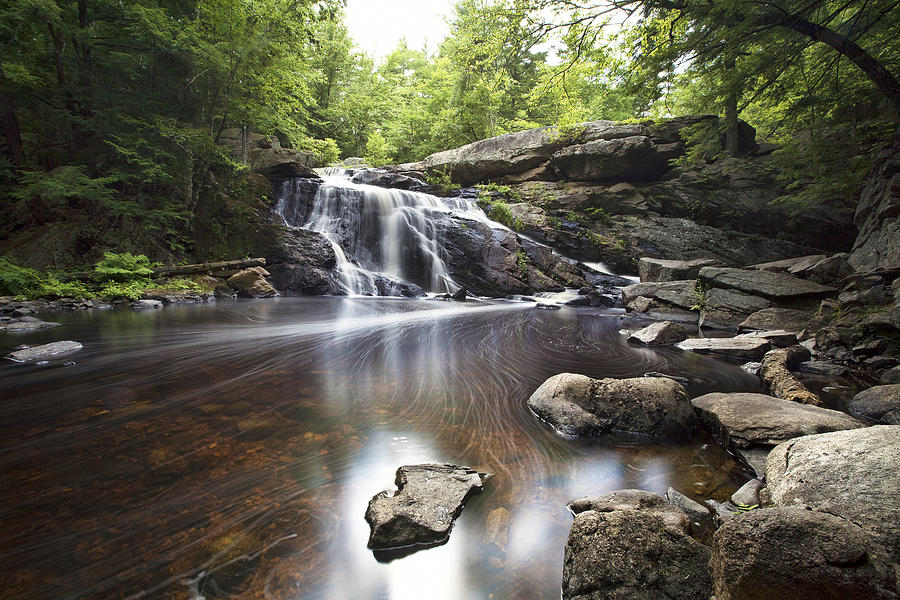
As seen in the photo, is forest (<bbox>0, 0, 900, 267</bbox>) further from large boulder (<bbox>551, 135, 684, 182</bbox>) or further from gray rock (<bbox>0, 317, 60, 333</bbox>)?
gray rock (<bbox>0, 317, 60, 333</bbox>)

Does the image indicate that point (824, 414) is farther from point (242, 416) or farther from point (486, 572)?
point (242, 416)

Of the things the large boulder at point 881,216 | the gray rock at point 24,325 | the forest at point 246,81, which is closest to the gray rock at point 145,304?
the gray rock at point 24,325

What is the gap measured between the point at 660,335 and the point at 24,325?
1077cm

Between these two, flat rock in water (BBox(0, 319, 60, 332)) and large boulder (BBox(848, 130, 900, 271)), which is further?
large boulder (BBox(848, 130, 900, 271))

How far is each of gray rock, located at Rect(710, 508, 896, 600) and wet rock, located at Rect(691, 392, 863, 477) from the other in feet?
3.90

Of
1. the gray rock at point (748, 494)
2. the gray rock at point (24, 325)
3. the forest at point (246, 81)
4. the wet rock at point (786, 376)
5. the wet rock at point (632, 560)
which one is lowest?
the gray rock at point (24, 325)

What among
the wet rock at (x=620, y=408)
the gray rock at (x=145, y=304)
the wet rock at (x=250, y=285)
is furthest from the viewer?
the wet rock at (x=250, y=285)

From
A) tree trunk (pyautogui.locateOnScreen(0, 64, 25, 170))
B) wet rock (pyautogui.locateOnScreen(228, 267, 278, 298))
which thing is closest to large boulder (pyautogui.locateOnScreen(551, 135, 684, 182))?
wet rock (pyautogui.locateOnScreen(228, 267, 278, 298))

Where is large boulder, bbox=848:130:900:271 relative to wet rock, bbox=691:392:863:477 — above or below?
above

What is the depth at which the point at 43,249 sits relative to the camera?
962cm

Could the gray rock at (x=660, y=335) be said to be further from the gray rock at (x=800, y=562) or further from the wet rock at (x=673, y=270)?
the gray rock at (x=800, y=562)

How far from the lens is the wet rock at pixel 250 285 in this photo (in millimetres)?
11195

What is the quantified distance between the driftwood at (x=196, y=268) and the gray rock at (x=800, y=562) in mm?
13118

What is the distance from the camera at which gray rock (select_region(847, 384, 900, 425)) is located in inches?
117
